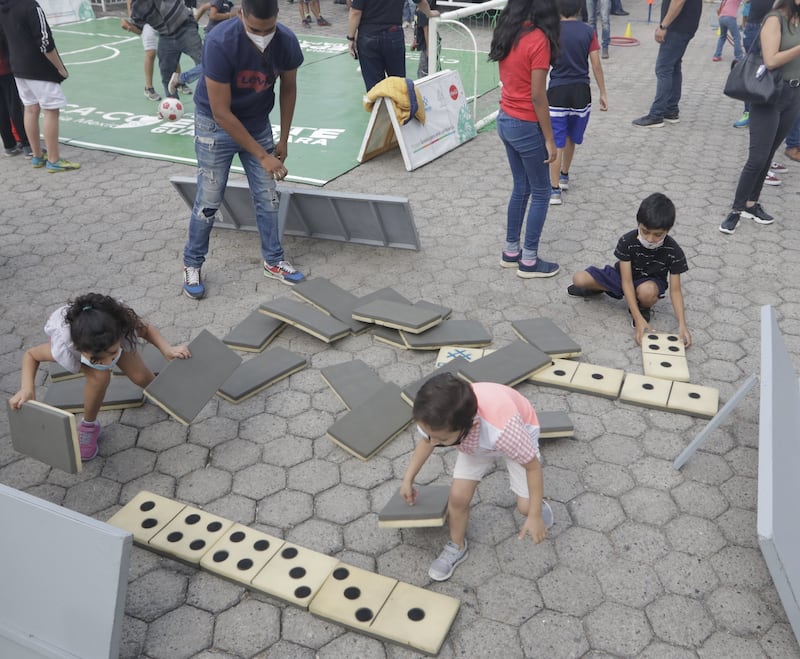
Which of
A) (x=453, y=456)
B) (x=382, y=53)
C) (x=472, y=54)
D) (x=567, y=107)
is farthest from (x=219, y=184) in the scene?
(x=472, y=54)

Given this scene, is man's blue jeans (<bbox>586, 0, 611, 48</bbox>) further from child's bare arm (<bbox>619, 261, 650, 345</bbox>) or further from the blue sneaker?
the blue sneaker

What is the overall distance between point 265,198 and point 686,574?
3.83 m

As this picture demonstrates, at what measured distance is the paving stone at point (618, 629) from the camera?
285cm

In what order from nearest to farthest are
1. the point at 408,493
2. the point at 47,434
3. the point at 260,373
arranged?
the point at 408,493
the point at 47,434
the point at 260,373

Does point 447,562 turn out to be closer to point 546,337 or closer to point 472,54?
point 546,337

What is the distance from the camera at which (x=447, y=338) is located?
4711 millimetres

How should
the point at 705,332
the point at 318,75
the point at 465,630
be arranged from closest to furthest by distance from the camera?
the point at 465,630 < the point at 705,332 < the point at 318,75

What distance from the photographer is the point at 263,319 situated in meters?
4.99

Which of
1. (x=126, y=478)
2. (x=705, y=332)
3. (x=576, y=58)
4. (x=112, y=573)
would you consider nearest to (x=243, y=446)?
(x=126, y=478)

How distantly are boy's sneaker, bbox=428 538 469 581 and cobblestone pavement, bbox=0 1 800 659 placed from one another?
5 cm

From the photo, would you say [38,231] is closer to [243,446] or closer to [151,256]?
[151,256]

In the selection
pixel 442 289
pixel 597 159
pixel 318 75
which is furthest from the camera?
pixel 318 75

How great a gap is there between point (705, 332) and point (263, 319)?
10.2 feet

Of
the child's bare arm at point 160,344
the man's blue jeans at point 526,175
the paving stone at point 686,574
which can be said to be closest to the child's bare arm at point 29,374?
the child's bare arm at point 160,344
